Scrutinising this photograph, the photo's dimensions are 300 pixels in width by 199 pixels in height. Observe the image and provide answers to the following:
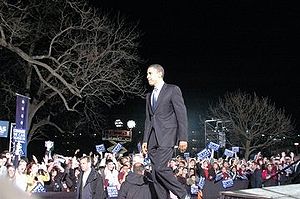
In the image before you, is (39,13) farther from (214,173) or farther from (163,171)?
(163,171)

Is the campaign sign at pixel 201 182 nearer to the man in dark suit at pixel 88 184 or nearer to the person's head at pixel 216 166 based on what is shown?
the person's head at pixel 216 166

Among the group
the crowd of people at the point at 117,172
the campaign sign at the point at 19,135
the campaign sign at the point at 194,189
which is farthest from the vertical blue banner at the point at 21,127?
the campaign sign at the point at 194,189

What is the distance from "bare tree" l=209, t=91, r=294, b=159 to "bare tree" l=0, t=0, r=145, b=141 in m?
26.0

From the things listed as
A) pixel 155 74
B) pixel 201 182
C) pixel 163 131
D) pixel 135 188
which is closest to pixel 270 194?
pixel 163 131

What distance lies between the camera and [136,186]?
285 inches

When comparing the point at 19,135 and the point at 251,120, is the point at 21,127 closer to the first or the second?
the point at 19,135

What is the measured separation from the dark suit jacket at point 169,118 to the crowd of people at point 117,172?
0.79m

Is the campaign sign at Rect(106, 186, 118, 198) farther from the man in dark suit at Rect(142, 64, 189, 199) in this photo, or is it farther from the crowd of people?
the man in dark suit at Rect(142, 64, 189, 199)

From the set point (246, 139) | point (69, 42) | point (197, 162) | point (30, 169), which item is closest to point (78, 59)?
point (69, 42)

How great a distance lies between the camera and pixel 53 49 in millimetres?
32906

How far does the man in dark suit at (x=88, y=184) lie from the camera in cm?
855

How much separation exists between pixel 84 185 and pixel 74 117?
30958 mm

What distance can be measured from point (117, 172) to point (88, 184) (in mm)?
6708

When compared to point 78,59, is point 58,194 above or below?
below
